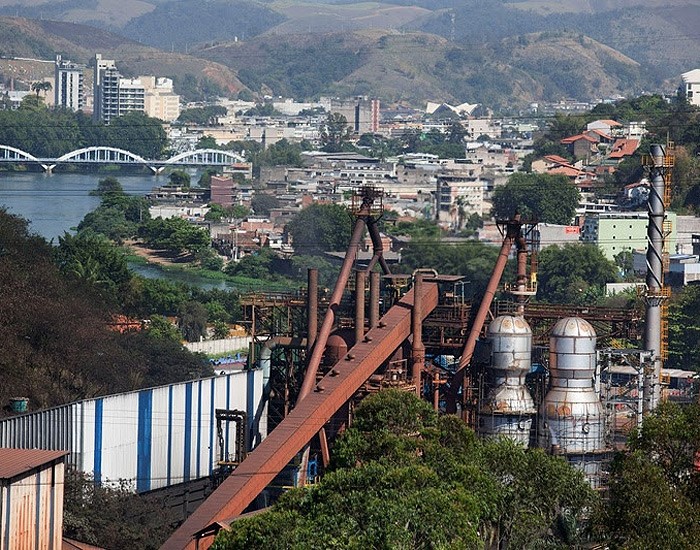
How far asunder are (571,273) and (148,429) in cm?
2429

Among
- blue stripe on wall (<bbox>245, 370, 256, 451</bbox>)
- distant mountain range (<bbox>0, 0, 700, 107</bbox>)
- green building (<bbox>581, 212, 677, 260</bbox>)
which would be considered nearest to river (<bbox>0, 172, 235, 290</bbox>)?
green building (<bbox>581, 212, 677, 260</bbox>)

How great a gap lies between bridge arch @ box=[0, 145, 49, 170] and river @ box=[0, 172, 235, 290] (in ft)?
1.94

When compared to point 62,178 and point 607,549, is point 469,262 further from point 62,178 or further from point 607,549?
point 62,178

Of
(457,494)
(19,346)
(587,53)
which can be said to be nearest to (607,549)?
(457,494)

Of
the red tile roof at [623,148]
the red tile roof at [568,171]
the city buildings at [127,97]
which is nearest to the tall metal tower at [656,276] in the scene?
the red tile roof at [568,171]

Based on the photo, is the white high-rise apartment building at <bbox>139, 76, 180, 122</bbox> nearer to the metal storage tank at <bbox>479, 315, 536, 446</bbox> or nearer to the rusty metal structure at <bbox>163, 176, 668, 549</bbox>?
the rusty metal structure at <bbox>163, 176, 668, 549</bbox>

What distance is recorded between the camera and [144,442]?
54.5ft

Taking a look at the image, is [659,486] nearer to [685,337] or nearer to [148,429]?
[148,429]

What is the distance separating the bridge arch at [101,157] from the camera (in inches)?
3118

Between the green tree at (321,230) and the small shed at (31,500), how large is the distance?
32447 mm

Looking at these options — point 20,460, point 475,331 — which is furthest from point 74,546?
point 475,331

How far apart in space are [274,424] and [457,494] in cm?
652

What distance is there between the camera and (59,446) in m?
15.5

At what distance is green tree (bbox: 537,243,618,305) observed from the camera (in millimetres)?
39562
